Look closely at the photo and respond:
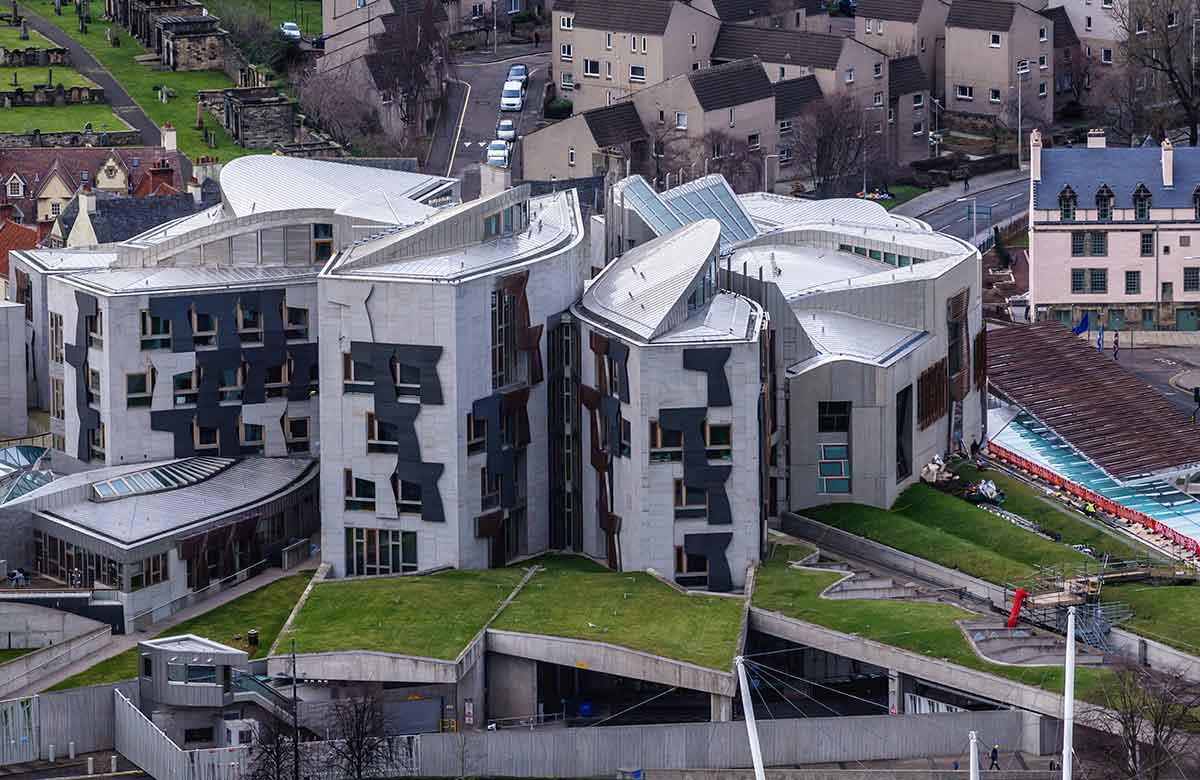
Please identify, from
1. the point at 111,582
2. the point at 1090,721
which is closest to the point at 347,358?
the point at 111,582

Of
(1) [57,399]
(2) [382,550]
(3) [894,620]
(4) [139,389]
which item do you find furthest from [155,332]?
(3) [894,620]

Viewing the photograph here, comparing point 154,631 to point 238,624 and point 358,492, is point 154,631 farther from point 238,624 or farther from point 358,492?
point 358,492

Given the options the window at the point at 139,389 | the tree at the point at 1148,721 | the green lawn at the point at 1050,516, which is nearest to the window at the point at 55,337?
the window at the point at 139,389

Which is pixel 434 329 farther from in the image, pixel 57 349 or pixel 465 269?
pixel 57 349

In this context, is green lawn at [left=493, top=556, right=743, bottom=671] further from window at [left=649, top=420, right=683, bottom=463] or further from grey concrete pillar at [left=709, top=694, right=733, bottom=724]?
window at [left=649, top=420, right=683, bottom=463]

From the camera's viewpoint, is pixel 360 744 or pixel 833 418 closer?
pixel 360 744

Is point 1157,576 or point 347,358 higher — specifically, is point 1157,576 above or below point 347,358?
below
